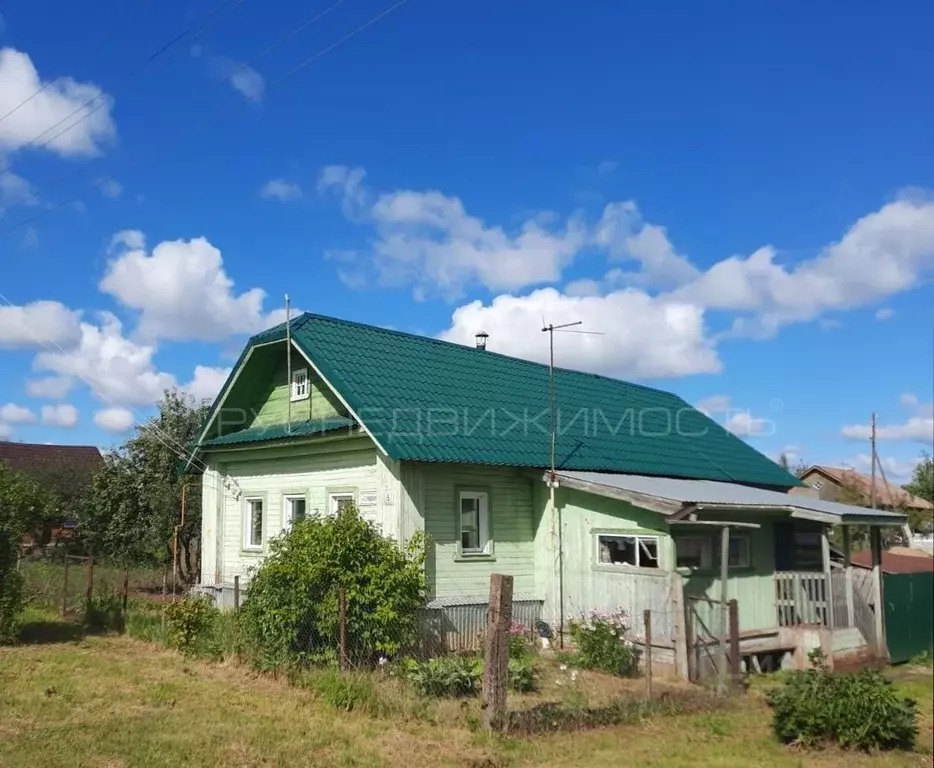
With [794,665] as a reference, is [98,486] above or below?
above

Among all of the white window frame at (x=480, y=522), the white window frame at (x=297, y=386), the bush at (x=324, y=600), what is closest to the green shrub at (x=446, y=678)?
the bush at (x=324, y=600)

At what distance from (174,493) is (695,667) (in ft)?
50.6

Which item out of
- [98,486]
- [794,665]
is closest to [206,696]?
[794,665]

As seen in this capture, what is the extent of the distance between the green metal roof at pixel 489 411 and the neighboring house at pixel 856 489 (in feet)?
86.3

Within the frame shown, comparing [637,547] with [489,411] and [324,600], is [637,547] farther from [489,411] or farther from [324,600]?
[324,600]

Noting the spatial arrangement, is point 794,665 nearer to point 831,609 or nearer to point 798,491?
point 831,609

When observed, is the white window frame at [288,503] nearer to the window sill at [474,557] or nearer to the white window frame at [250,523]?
the white window frame at [250,523]

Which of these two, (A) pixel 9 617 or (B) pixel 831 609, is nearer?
(A) pixel 9 617

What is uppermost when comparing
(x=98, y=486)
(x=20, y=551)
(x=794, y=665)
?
(x=98, y=486)

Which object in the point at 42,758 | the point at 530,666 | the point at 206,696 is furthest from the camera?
the point at 530,666

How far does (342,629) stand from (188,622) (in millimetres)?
3561

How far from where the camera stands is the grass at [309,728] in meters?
8.17

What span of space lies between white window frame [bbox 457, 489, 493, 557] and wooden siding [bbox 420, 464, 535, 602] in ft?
0.27

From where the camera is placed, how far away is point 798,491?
27250 mm
